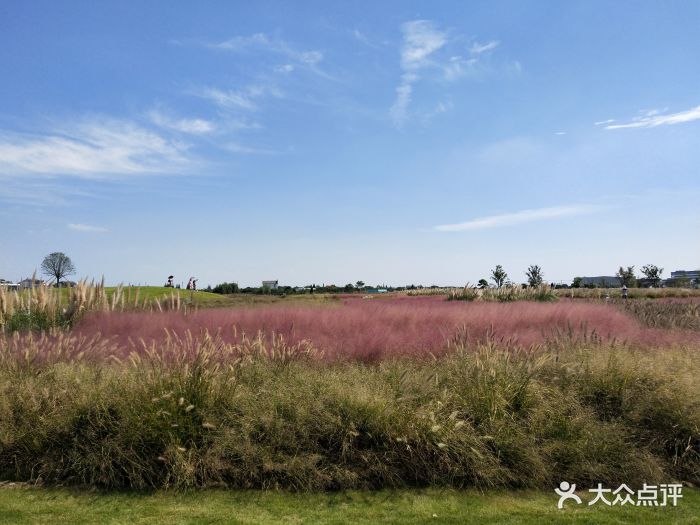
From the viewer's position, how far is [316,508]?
10.8 ft

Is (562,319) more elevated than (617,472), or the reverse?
(562,319)

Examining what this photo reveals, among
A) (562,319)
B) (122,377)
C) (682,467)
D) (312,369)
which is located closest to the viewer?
(682,467)

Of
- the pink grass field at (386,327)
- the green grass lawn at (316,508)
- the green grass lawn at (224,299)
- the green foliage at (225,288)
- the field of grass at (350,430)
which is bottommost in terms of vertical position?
the green grass lawn at (316,508)

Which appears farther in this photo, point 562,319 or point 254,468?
point 562,319

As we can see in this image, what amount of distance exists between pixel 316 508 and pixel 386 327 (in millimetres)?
3559

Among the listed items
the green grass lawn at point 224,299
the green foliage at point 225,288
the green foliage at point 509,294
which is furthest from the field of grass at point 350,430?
the green foliage at point 225,288

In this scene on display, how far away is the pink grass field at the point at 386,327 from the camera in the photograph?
589cm

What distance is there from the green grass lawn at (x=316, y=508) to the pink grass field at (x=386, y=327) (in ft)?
→ 7.37

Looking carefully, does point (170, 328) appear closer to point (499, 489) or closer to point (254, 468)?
point (254, 468)

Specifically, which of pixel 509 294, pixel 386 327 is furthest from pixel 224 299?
pixel 386 327

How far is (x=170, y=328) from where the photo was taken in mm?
6801

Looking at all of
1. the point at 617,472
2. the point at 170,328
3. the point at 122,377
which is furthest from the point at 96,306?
the point at 617,472

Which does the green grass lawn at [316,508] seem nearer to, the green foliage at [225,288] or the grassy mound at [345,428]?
the grassy mound at [345,428]

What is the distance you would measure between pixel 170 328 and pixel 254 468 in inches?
147
